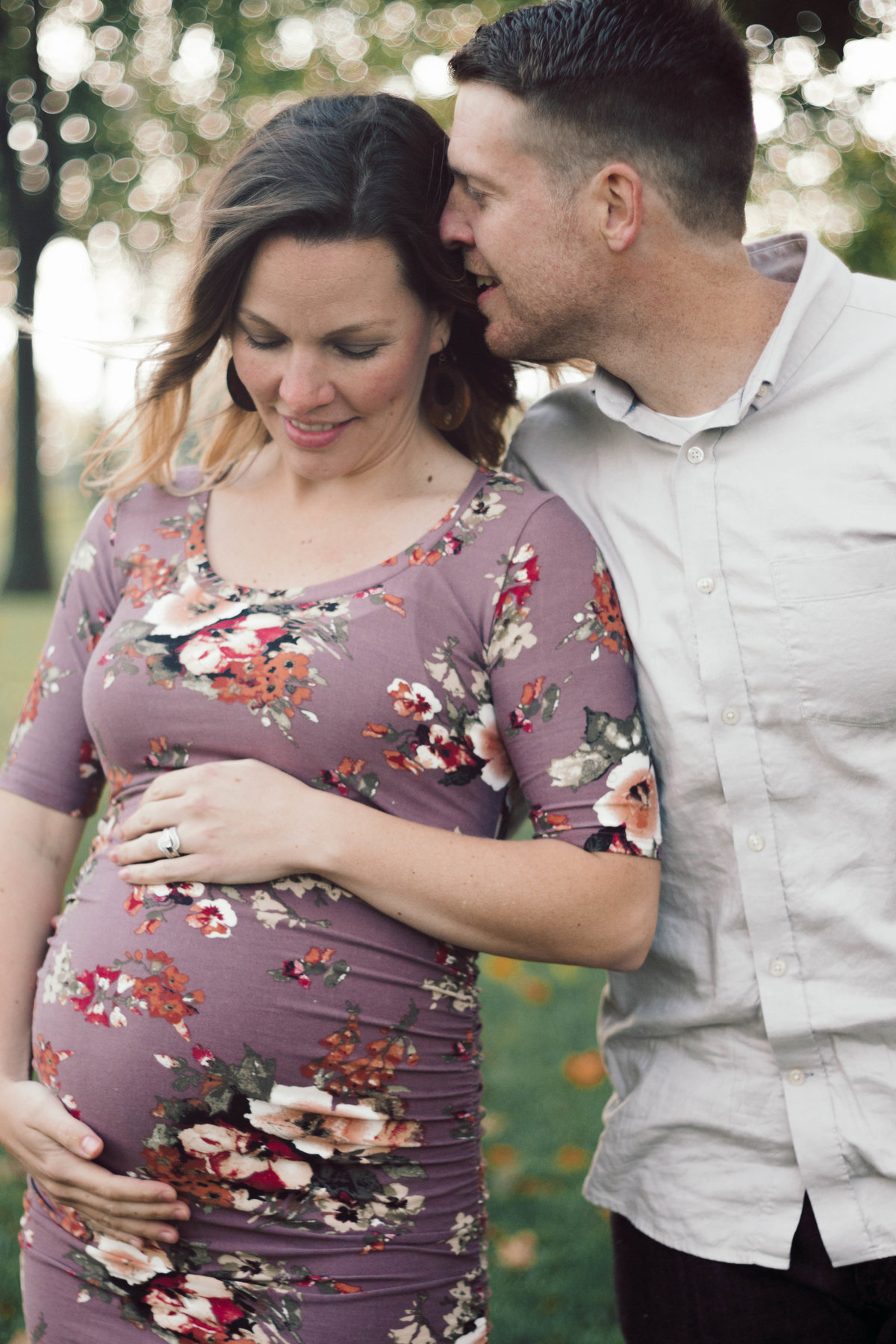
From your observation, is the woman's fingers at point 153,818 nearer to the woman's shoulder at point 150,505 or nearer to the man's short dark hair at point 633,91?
the woman's shoulder at point 150,505

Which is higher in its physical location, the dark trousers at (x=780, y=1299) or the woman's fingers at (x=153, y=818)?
the woman's fingers at (x=153, y=818)

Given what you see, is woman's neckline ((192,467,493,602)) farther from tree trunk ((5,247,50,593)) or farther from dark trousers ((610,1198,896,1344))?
tree trunk ((5,247,50,593))

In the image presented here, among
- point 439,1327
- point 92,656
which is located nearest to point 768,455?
point 92,656

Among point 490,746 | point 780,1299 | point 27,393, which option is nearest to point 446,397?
point 490,746

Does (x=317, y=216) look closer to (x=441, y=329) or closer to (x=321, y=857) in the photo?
(x=441, y=329)

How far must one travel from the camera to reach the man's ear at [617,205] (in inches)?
77.2

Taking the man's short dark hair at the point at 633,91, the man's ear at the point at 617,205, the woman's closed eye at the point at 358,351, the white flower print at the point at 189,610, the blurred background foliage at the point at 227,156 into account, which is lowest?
the blurred background foliage at the point at 227,156

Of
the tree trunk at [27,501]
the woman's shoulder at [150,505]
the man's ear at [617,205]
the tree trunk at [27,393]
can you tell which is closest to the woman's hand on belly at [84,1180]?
the woman's shoulder at [150,505]

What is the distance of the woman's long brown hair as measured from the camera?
1.96 metres

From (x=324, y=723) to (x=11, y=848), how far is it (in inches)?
26.8

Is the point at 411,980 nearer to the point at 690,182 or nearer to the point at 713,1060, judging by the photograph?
the point at 713,1060

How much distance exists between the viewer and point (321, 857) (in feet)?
5.87

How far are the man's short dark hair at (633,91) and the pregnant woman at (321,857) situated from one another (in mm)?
239

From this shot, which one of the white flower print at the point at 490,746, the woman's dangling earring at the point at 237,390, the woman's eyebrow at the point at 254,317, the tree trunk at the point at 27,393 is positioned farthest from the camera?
the tree trunk at the point at 27,393
